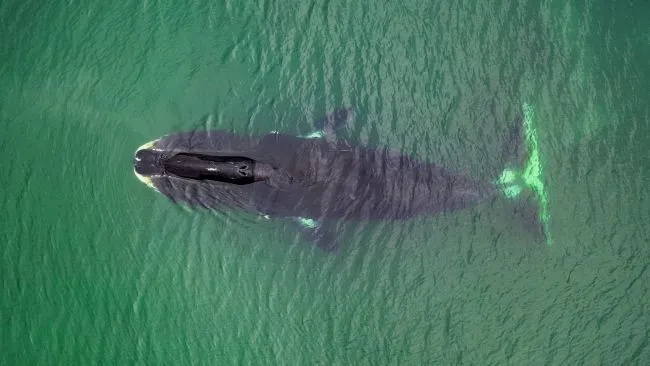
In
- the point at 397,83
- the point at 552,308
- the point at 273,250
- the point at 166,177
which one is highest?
the point at 397,83

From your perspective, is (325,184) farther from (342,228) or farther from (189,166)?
(189,166)

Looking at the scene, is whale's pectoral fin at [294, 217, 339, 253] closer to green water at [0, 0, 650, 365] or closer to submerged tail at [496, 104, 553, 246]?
green water at [0, 0, 650, 365]

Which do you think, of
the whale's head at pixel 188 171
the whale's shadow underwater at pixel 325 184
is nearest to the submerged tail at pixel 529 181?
the whale's shadow underwater at pixel 325 184

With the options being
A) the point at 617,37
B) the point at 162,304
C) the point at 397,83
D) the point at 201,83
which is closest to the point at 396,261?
the point at 397,83

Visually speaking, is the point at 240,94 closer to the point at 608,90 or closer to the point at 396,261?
the point at 396,261

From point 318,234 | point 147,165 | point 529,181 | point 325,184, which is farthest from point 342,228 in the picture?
point 147,165

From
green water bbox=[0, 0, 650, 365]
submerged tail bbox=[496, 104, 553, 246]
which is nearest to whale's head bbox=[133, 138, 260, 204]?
green water bbox=[0, 0, 650, 365]
